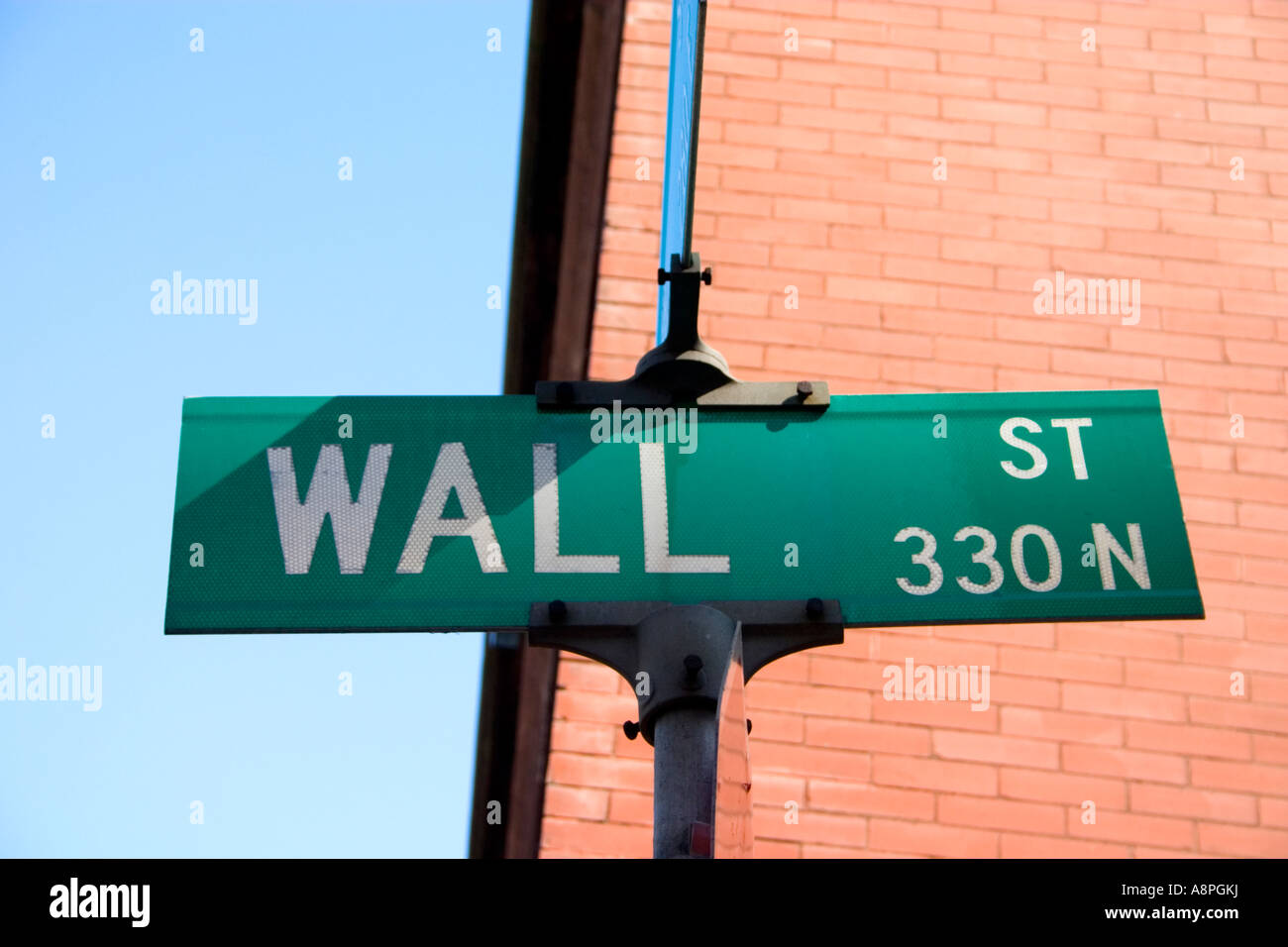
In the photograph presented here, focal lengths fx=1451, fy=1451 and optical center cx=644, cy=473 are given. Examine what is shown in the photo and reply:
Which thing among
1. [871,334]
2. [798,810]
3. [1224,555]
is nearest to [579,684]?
[798,810]

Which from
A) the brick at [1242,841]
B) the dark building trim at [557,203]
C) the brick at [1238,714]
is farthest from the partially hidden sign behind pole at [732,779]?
the dark building trim at [557,203]

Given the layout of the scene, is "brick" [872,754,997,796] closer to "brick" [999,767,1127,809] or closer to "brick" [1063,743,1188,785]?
"brick" [999,767,1127,809]

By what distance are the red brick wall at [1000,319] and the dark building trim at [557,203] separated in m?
0.21

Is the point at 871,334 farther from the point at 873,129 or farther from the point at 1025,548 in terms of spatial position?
the point at 1025,548

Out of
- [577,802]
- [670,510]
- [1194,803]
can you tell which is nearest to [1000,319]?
[1194,803]

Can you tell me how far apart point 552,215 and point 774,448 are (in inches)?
182

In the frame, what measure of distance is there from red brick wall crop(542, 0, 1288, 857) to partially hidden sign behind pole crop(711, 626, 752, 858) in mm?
3429

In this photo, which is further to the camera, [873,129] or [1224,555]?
[873,129]

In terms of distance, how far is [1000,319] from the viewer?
667 cm

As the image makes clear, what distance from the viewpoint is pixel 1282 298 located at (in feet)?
22.5

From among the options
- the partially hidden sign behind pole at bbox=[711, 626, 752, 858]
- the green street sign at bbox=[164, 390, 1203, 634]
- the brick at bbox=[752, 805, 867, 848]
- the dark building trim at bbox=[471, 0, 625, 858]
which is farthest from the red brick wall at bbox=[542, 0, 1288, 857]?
the partially hidden sign behind pole at bbox=[711, 626, 752, 858]

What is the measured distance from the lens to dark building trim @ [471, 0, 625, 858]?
7.11 meters
